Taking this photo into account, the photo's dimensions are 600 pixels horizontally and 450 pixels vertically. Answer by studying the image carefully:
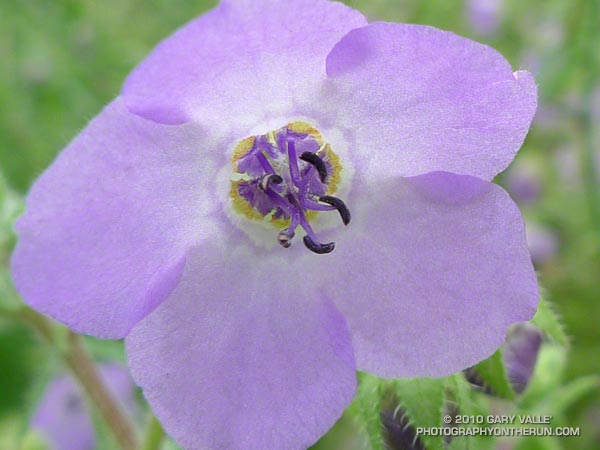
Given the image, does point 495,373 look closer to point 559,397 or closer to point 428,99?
point 428,99

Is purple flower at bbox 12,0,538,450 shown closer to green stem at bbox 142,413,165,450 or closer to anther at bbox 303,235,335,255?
anther at bbox 303,235,335,255

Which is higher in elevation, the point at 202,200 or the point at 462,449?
the point at 202,200

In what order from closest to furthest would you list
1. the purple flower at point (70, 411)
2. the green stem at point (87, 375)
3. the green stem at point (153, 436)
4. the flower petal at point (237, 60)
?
the flower petal at point (237, 60), the green stem at point (153, 436), the green stem at point (87, 375), the purple flower at point (70, 411)

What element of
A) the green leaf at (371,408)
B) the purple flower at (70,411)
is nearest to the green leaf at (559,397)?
the green leaf at (371,408)

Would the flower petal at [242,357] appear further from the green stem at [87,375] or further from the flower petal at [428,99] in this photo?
the green stem at [87,375]

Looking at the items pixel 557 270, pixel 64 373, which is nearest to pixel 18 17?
pixel 64 373

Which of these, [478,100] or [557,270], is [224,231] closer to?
[478,100]

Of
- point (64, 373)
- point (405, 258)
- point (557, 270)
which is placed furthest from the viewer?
point (557, 270)

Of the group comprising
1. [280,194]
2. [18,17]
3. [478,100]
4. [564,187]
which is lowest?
[564,187]

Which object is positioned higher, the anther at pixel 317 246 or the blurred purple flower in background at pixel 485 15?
the anther at pixel 317 246
